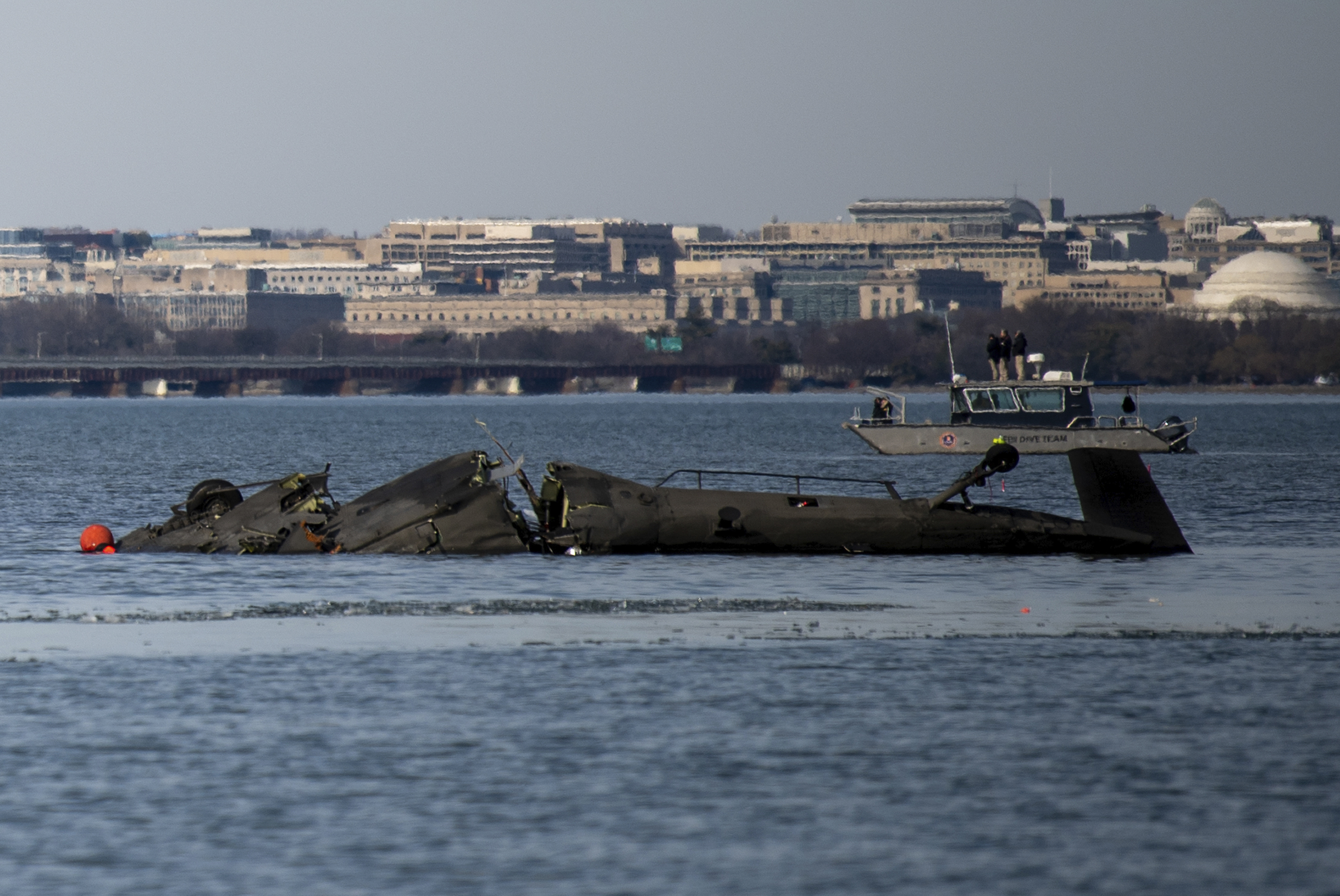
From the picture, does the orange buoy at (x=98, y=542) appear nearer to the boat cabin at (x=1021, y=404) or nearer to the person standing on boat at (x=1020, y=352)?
the person standing on boat at (x=1020, y=352)

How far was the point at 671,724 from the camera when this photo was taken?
22.9m

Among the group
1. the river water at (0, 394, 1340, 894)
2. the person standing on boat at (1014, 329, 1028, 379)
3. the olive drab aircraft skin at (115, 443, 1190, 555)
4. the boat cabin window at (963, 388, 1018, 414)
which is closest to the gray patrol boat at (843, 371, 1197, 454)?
the boat cabin window at (963, 388, 1018, 414)

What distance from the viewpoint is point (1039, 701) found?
24266 millimetres

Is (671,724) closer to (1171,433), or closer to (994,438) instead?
(994,438)

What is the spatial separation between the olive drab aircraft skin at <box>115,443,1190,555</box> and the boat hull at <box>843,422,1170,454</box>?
45681 millimetres

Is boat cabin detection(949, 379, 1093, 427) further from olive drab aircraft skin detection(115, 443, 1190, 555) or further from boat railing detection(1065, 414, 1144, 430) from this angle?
olive drab aircraft skin detection(115, 443, 1190, 555)

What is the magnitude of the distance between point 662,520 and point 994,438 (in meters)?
50.4

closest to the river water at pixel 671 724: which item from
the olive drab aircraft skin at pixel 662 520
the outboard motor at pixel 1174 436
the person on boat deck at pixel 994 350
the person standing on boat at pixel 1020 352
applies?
the olive drab aircraft skin at pixel 662 520

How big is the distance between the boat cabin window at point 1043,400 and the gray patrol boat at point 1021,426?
16 millimetres

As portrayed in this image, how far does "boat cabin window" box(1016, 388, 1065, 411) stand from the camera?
3551 inches

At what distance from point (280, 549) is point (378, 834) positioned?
23.5m

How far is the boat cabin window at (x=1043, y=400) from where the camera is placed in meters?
90.2

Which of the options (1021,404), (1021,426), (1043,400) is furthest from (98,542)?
(1043,400)

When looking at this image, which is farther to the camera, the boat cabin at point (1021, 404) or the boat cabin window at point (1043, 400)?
the boat cabin window at point (1043, 400)
